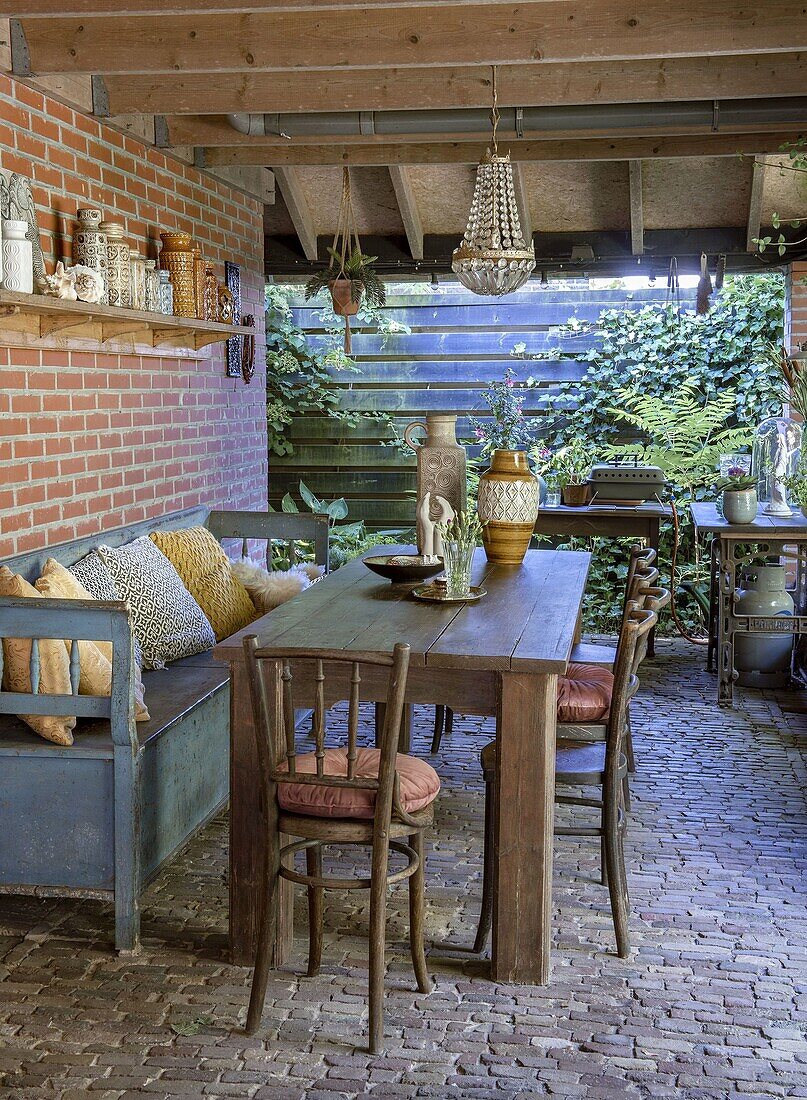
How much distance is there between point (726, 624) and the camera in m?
5.59

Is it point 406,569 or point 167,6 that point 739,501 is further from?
point 167,6

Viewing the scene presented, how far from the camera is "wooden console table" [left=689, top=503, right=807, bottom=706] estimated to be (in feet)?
17.9

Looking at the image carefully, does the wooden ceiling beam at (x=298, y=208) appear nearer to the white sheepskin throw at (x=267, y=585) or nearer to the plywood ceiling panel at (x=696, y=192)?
the plywood ceiling panel at (x=696, y=192)

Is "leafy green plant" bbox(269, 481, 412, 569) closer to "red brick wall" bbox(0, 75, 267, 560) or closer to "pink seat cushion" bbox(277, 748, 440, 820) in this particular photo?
"red brick wall" bbox(0, 75, 267, 560)

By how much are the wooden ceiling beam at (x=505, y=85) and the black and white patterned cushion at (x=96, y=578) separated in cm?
179

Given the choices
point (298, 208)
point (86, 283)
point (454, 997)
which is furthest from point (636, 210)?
point (454, 997)

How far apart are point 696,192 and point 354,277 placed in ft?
6.87

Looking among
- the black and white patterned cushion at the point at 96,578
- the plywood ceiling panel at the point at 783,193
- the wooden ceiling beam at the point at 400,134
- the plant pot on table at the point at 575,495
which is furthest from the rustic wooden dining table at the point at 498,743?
the plywood ceiling panel at the point at 783,193

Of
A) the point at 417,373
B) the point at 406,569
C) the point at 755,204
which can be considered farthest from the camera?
the point at 417,373

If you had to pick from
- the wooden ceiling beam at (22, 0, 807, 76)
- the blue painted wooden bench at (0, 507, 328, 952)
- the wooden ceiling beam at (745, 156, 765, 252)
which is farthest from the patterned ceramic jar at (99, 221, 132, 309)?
the wooden ceiling beam at (745, 156, 765, 252)

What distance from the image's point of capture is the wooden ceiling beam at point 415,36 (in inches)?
150

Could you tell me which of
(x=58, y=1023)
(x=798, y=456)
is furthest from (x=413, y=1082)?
(x=798, y=456)

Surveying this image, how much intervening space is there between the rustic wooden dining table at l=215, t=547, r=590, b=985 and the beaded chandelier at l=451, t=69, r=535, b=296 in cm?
152

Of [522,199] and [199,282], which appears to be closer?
[199,282]
